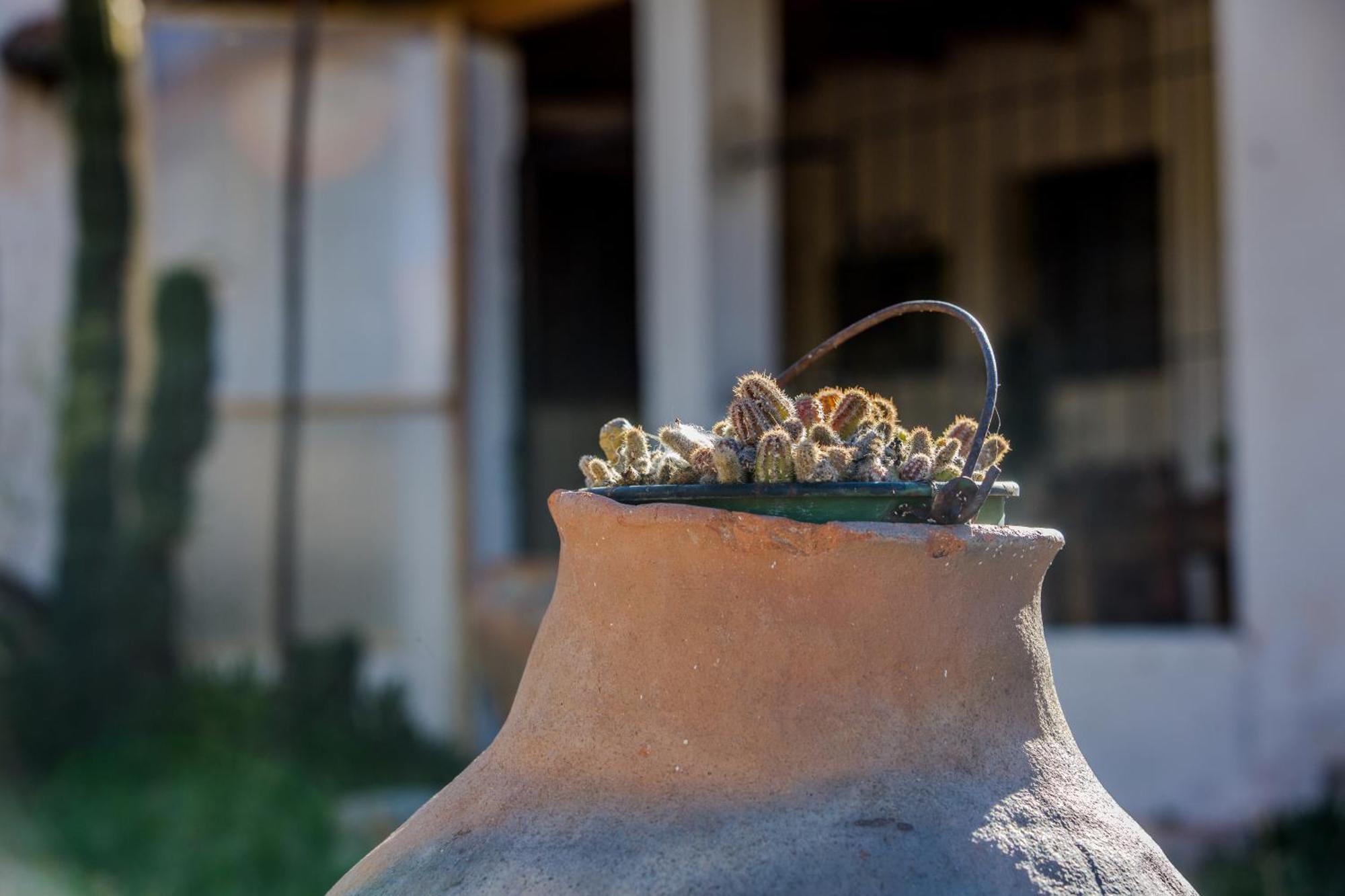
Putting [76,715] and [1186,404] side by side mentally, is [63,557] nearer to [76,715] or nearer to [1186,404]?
[76,715]

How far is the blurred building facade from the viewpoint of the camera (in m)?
7.65

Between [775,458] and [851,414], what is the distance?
7.7 inches

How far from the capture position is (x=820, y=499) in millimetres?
1646

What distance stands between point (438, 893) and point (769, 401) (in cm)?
66

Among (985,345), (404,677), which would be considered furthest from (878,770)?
(404,677)

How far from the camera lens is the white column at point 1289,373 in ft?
18.0

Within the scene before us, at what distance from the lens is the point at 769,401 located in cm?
183

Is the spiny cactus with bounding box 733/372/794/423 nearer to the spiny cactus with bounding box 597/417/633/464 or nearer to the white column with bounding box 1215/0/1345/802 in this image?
the spiny cactus with bounding box 597/417/633/464

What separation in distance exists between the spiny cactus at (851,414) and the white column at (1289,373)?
4196mm

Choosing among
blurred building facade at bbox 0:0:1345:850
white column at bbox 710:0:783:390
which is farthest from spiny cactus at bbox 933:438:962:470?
white column at bbox 710:0:783:390

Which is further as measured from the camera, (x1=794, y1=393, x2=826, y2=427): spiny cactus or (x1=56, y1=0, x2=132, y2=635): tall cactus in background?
(x1=56, y1=0, x2=132, y2=635): tall cactus in background

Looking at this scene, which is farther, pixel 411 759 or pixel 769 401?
pixel 411 759

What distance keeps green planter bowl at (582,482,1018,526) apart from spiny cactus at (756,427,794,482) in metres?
0.03

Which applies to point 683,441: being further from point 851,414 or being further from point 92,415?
point 92,415
